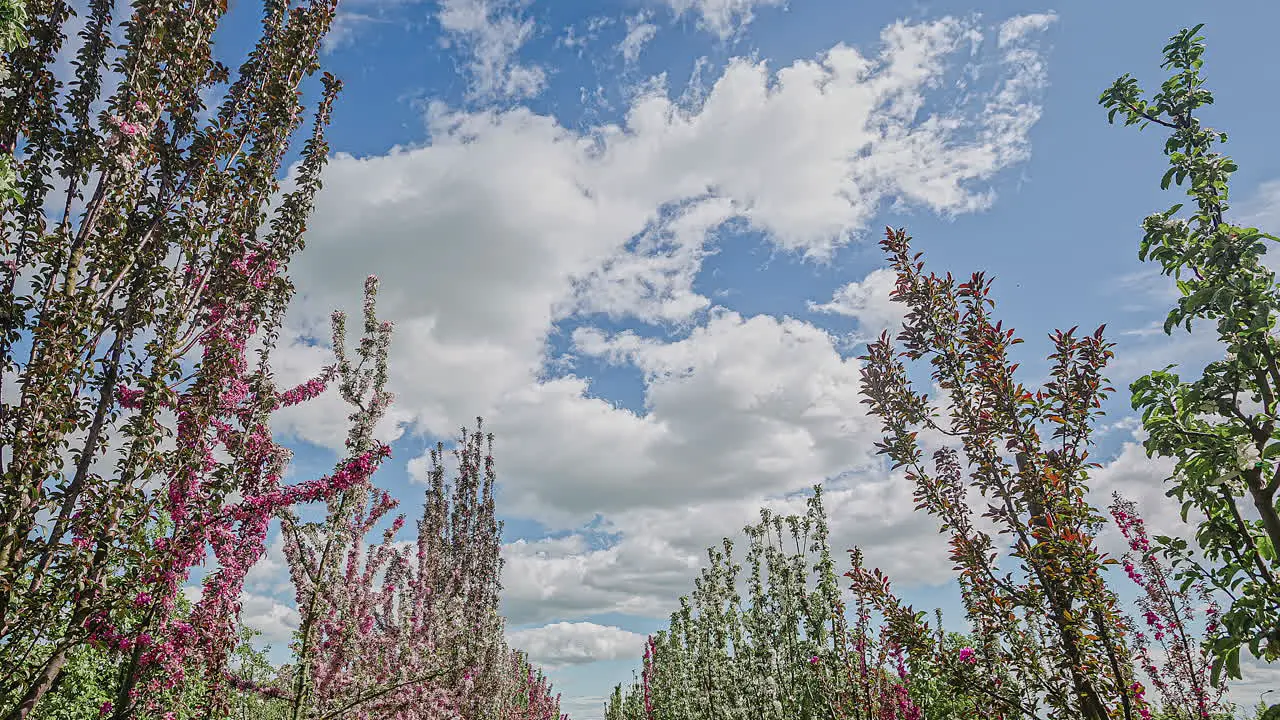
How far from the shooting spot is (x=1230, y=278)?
134 inches

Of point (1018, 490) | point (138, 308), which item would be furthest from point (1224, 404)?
point (138, 308)

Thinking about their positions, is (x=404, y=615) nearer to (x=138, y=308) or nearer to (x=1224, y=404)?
(x=138, y=308)

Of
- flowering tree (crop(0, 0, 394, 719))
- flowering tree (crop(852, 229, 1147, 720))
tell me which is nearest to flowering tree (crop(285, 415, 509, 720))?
flowering tree (crop(0, 0, 394, 719))

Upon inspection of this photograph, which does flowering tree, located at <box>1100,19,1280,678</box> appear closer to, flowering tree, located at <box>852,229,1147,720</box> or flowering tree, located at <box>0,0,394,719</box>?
flowering tree, located at <box>852,229,1147,720</box>

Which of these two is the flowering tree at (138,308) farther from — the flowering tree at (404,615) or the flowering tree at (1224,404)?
the flowering tree at (1224,404)

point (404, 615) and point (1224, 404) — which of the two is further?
point (404, 615)

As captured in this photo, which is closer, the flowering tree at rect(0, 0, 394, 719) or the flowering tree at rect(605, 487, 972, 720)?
the flowering tree at rect(0, 0, 394, 719)

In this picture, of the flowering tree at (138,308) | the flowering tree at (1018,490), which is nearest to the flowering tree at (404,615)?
the flowering tree at (138,308)

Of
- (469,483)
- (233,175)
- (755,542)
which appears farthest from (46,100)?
(469,483)

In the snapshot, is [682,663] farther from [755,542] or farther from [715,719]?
[755,542]

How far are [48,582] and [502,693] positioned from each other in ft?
58.4

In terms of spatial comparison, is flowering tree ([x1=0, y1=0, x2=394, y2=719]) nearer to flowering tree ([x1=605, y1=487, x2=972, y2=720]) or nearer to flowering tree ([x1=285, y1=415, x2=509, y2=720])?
flowering tree ([x1=285, y1=415, x2=509, y2=720])

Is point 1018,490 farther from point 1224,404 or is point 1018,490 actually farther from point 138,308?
point 138,308

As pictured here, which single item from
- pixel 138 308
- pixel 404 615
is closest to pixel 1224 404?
pixel 138 308
